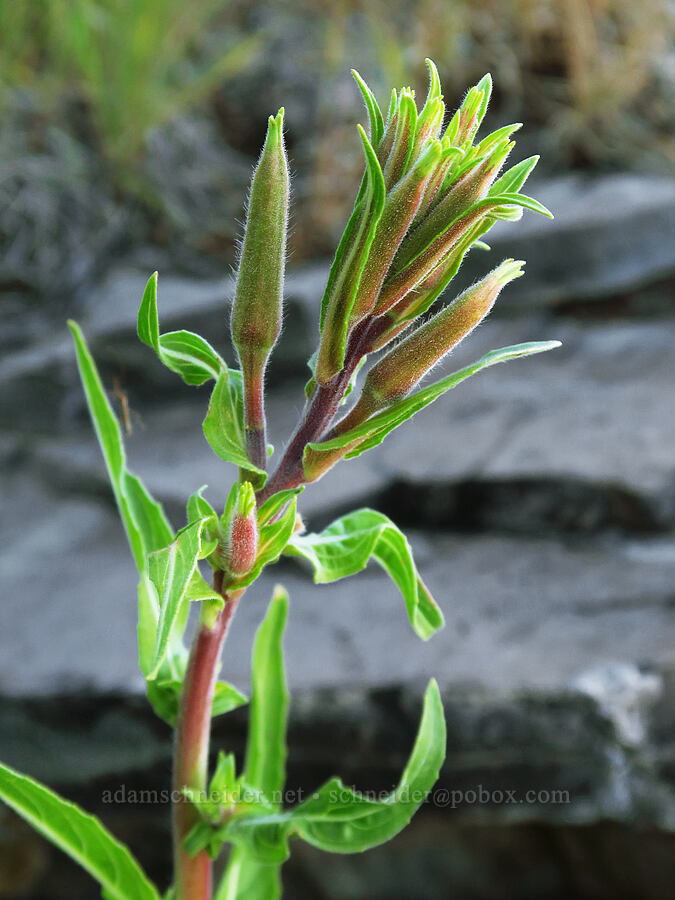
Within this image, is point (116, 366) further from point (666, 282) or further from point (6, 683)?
point (666, 282)

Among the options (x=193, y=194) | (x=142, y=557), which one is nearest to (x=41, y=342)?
(x=193, y=194)

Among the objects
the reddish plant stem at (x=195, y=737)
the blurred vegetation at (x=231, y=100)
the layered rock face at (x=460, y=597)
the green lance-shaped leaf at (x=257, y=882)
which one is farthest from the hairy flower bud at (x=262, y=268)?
the blurred vegetation at (x=231, y=100)

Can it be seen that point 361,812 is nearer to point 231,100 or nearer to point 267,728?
point 267,728

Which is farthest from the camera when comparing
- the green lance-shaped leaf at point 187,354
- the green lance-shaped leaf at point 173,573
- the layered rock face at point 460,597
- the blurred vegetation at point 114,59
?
the blurred vegetation at point 114,59

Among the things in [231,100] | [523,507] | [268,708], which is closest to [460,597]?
[523,507]

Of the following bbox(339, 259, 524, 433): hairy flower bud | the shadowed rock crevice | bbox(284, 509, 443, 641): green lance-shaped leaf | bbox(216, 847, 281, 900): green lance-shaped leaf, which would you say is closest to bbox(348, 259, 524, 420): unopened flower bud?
bbox(339, 259, 524, 433): hairy flower bud

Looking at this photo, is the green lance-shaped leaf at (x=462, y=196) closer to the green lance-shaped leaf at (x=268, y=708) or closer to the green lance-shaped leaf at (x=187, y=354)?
the green lance-shaped leaf at (x=187, y=354)
